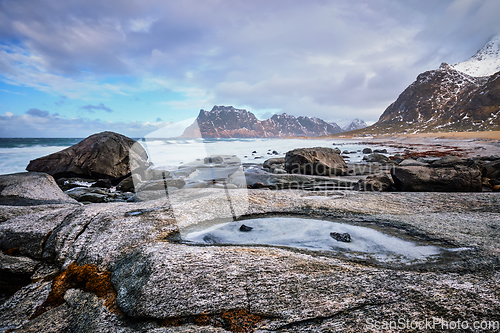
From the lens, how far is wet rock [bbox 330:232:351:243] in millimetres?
2746

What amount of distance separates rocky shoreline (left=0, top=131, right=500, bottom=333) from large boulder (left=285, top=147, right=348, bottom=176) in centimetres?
735

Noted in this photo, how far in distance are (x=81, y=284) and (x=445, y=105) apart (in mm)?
164411

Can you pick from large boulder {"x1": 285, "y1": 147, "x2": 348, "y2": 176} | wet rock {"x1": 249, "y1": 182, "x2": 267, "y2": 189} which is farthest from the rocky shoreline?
large boulder {"x1": 285, "y1": 147, "x2": 348, "y2": 176}

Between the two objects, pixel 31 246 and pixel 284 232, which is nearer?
pixel 31 246

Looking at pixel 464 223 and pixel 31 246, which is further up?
pixel 31 246

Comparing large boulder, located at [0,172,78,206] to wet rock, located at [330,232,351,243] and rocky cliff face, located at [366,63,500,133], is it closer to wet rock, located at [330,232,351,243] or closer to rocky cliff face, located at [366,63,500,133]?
wet rock, located at [330,232,351,243]

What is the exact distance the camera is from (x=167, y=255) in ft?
6.93

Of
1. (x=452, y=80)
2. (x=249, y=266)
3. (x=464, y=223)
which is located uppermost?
(x=452, y=80)

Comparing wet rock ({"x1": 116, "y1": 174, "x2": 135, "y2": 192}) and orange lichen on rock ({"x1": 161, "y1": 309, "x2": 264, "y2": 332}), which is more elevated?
orange lichen on rock ({"x1": 161, "y1": 309, "x2": 264, "y2": 332})

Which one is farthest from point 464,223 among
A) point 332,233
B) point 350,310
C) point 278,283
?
point 278,283

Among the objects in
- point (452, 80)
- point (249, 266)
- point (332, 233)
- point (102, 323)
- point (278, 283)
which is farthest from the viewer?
point (452, 80)

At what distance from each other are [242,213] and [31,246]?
2.70 metres

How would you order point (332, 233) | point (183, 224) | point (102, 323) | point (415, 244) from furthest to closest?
point (183, 224), point (332, 233), point (415, 244), point (102, 323)

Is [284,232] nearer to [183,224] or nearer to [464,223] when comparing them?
[183,224]
